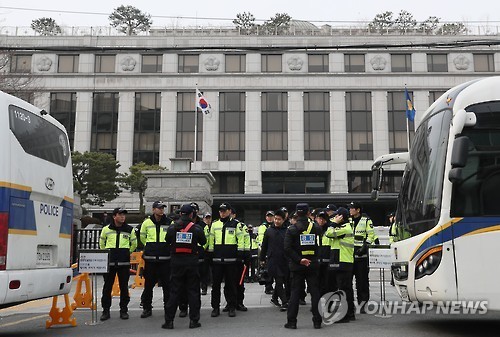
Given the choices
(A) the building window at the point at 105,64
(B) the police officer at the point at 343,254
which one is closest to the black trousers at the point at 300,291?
(B) the police officer at the point at 343,254

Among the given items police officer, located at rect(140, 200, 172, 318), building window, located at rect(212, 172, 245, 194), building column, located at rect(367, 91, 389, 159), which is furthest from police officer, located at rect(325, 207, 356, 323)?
building column, located at rect(367, 91, 389, 159)

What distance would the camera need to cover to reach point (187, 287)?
8531 mm

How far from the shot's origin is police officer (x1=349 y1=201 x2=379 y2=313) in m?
9.60

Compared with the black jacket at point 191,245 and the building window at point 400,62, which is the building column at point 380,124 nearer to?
the building window at point 400,62

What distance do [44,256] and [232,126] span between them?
137 feet

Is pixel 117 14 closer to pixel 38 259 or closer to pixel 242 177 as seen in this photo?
pixel 242 177

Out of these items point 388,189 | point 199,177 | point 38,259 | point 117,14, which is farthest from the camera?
point 117,14

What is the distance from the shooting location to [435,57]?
4956cm

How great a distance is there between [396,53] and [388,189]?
13.7 meters

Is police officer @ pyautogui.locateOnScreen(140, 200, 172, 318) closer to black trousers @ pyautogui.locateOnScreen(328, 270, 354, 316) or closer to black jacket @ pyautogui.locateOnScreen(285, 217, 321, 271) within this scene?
black jacket @ pyautogui.locateOnScreen(285, 217, 321, 271)

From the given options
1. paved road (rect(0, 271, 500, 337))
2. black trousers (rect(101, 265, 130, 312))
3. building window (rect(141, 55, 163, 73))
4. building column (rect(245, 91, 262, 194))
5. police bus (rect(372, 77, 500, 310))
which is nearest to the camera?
police bus (rect(372, 77, 500, 310))

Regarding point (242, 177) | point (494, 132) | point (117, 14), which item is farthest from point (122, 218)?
point (117, 14)

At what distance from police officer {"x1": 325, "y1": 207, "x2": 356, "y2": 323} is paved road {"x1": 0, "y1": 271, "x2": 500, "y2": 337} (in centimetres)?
44

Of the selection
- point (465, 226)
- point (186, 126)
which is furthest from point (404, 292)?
point (186, 126)
